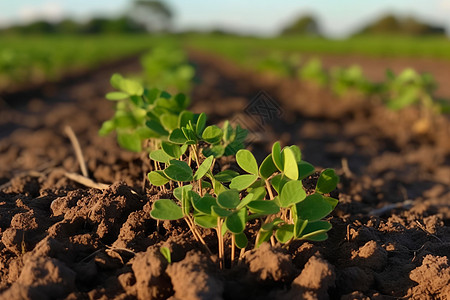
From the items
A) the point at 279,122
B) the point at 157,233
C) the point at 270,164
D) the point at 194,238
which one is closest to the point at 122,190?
the point at 157,233

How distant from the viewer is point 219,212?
51.2 inches

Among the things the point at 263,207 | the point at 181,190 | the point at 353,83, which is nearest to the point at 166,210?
the point at 181,190

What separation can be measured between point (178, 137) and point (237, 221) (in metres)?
0.50

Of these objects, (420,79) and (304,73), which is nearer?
(420,79)

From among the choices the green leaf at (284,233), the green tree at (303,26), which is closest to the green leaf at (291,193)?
the green leaf at (284,233)

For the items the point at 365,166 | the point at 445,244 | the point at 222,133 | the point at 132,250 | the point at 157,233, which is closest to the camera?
the point at 132,250

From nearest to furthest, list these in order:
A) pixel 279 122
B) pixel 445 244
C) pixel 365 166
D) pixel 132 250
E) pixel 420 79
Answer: pixel 132 250 < pixel 445 244 < pixel 365 166 < pixel 420 79 < pixel 279 122

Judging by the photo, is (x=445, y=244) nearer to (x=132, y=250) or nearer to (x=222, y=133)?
(x=222, y=133)

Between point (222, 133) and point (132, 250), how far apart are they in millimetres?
599

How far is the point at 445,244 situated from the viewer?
1.71m

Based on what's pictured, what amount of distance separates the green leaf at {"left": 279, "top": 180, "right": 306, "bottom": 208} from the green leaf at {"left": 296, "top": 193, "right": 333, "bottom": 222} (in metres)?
0.08

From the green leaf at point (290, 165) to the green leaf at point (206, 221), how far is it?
0.91 feet

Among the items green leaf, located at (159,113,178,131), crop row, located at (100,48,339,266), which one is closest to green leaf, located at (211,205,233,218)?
crop row, located at (100,48,339,266)

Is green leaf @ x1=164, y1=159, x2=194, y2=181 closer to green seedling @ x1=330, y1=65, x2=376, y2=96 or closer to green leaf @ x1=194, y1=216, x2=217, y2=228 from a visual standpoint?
green leaf @ x1=194, y1=216, x2=217, y2=228
